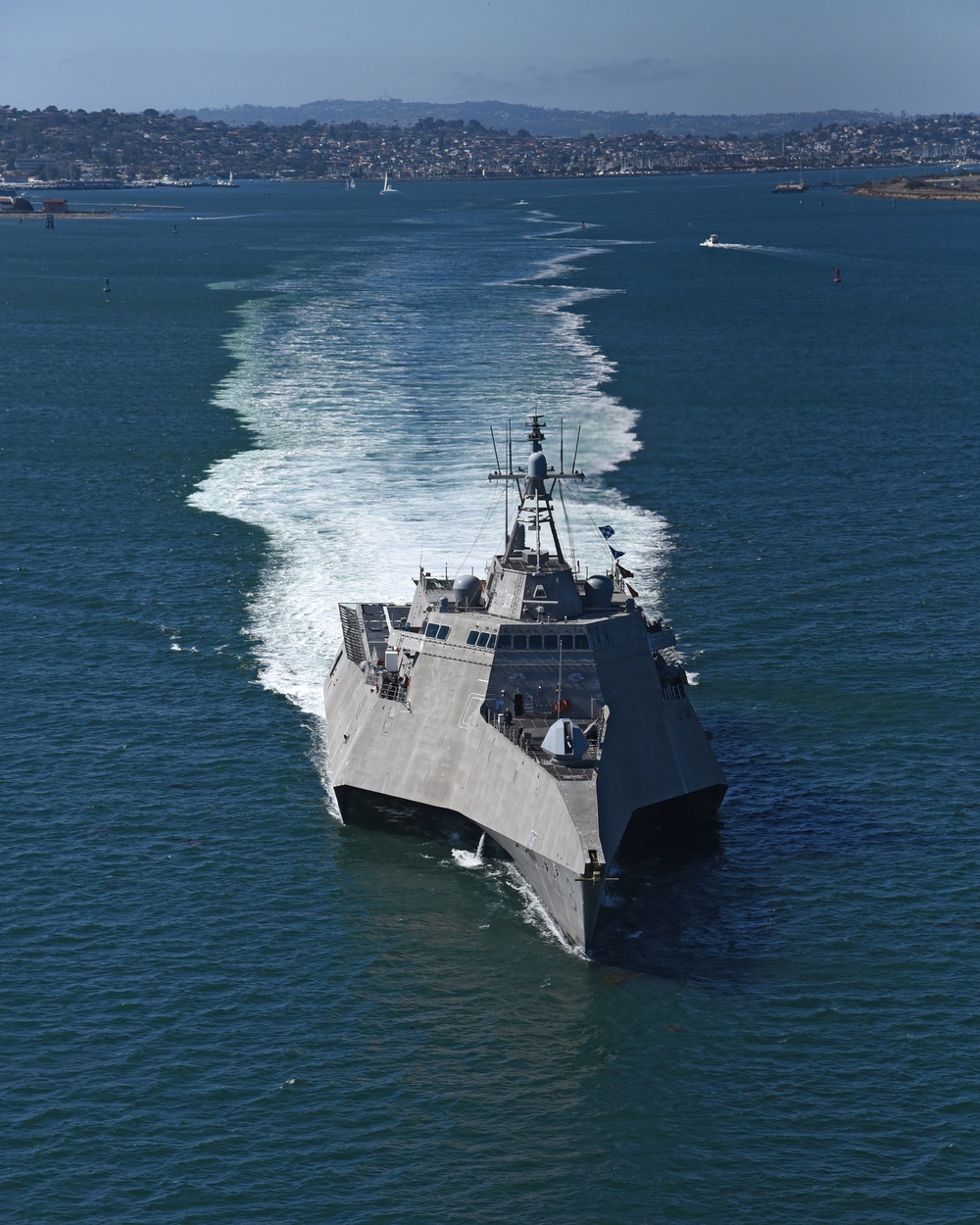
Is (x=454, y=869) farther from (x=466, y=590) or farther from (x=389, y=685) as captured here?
(x=466, y=590)

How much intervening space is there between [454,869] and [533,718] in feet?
16.7

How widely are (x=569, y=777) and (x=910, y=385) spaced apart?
272 ft

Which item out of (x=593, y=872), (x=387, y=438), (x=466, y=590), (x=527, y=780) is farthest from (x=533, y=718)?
(x=387, y=438)

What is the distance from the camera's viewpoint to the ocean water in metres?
36.3

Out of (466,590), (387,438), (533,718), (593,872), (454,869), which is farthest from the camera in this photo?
(387,438)

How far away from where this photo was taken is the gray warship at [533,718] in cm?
4781

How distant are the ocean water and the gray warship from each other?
6.69ft

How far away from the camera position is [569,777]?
1849 inches

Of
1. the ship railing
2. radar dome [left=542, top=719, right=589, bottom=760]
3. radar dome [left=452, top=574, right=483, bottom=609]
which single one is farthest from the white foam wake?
radar dome [left=542, top=719, right=589, bottom=760]

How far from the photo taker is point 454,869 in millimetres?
49906

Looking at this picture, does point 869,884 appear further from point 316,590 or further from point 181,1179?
point 316,590

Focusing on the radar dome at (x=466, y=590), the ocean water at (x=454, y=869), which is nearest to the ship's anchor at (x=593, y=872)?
the ocean water at (x=454, y=869)

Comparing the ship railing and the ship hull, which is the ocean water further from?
the ship railing

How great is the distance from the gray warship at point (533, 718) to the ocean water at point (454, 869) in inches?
80.3
